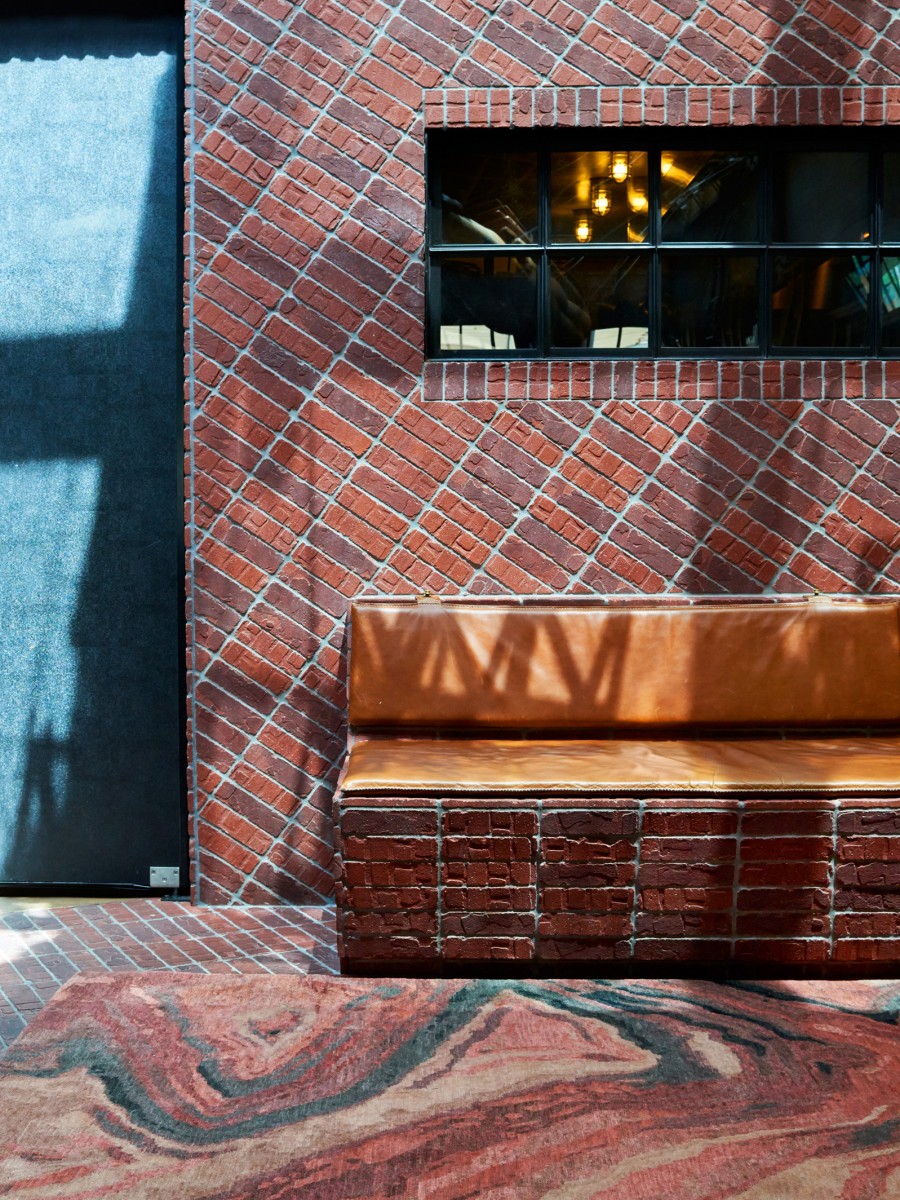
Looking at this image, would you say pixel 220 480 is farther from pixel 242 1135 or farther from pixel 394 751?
pixel 242 1135

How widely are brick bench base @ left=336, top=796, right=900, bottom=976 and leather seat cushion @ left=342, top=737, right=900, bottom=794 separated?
0.04 metres

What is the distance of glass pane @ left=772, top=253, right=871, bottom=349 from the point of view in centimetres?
365

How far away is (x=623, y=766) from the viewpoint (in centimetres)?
292

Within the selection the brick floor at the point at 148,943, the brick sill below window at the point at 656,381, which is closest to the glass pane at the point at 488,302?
the brick sill below window at the point at 656,381

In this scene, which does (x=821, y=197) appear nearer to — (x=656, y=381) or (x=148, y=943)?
(x=656, y=381)

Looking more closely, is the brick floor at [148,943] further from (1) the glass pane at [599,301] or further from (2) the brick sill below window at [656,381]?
(1) the glass pane at [599,301]

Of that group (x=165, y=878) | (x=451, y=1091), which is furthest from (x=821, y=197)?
(x=165, y=878)

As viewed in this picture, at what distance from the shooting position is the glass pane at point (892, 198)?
12.0ft

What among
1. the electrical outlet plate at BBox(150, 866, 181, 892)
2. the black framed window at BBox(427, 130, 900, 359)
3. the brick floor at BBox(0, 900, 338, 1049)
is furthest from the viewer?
the electrical outlet plate at BBox(150, 866, 181, 892)

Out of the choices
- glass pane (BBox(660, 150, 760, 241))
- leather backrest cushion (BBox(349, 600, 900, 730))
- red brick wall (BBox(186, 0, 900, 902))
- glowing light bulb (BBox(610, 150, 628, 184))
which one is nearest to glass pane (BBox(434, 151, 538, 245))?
red brick wall (BBox(186, 0, 900, 902))

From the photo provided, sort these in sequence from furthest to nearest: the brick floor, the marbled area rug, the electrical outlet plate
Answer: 1. the electrical outlet plate
2. the brick floor
3. the marbled area rug

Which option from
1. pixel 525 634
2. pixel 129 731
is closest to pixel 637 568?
pixel 525 634

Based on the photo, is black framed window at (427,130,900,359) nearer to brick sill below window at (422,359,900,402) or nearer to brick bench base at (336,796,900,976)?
brick sill below window at (422,359,900,402)

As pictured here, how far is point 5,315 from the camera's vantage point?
3.76 metres
